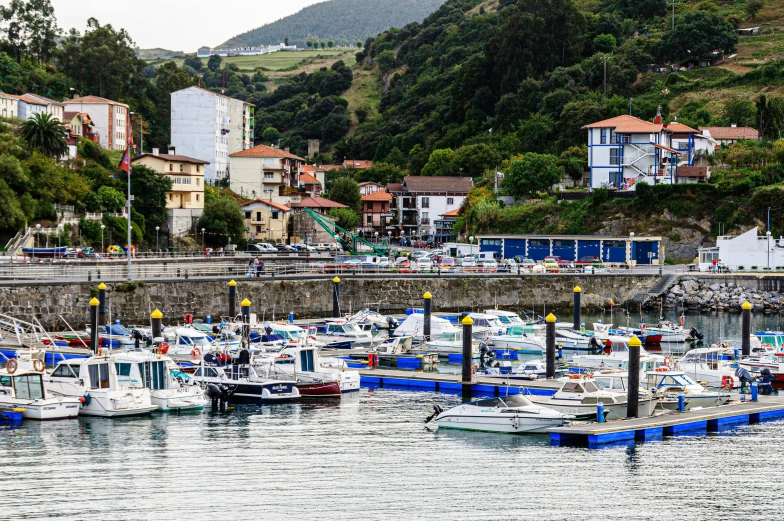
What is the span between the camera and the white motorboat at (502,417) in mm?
37938

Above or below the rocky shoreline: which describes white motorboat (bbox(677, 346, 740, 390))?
below

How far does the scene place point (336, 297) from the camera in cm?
6900

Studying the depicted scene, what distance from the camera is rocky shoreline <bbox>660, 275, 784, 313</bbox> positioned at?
78562 mm

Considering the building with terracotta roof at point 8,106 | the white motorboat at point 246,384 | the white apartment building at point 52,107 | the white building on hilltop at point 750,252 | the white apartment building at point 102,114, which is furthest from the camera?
the white apartment building at point 102,114

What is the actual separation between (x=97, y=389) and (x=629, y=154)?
73.5 m

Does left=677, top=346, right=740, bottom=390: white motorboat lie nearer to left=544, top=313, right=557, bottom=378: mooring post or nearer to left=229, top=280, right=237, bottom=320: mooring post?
left=544, top=313, right=557, bottom=378: mooring post

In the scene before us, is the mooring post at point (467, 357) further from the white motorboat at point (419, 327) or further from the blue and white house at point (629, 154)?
the blue and white house at point (629, 154)

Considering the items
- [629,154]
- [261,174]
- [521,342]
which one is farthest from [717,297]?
[261,174]

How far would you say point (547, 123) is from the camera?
12988 cm

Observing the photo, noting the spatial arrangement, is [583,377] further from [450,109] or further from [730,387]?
[450,109]

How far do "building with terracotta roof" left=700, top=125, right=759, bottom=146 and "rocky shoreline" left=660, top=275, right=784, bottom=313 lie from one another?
37.4 m

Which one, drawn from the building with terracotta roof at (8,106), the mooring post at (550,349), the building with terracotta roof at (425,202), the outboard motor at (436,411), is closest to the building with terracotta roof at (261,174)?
the building with terracotta roof at (425,202)

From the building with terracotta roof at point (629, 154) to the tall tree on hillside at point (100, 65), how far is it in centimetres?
6230

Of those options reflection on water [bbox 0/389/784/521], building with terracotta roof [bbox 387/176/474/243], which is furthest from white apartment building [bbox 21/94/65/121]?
reflection on water [bbox 0/389/784/521]
